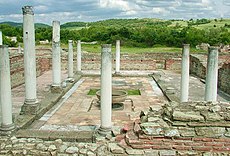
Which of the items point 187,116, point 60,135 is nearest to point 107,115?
point 60,135

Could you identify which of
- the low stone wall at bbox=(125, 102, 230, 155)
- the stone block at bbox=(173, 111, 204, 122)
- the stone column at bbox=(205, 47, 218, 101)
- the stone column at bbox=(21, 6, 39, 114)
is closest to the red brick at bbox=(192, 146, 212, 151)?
the low stone wall at bbox=(125, 102, 230, 155)

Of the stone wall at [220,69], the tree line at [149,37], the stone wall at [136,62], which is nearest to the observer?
the stone wall at [220,69]

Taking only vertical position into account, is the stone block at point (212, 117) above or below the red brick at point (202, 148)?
above

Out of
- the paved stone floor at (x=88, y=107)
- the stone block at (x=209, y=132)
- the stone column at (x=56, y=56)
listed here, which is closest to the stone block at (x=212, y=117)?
the stone block at (x=209, y=132)

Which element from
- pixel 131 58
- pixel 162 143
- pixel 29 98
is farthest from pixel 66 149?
pixel 131 58

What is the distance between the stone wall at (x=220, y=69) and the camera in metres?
13.7

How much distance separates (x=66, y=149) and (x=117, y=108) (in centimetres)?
484

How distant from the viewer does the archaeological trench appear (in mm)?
5277

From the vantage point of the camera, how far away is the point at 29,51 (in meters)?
8.45

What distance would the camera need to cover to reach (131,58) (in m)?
22.2

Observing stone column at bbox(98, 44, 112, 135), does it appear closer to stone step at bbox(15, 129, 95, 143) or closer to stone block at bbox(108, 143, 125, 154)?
stone step at bbox(15, 129, 95, 143)

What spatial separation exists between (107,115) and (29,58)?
3321 mm

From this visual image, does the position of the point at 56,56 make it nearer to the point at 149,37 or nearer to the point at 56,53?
the point at 56,53

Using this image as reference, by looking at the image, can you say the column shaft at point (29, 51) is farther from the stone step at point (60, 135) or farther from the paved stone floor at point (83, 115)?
the stone step at point (60, 135)
